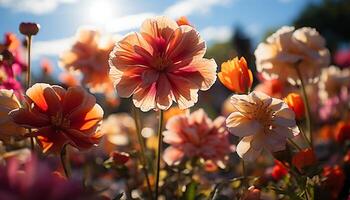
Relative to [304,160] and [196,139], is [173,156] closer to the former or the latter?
[196,139]

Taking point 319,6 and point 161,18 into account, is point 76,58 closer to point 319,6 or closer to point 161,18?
point 161,18

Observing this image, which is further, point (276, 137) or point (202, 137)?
point (202, 137)

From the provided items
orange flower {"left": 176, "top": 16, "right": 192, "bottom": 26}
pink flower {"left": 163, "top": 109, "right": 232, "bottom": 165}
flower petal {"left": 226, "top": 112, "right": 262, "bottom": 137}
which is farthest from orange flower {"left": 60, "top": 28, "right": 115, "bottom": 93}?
flower petal {"left": 226, "top": 112, "right": 262, "bottom": 137}

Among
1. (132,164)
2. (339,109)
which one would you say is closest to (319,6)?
(339,109)

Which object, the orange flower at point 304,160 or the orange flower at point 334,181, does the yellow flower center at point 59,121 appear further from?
the orange flower at point 334,181

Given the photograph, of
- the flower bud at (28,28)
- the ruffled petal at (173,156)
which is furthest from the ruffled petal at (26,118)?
the ruffled petal at (173,156)

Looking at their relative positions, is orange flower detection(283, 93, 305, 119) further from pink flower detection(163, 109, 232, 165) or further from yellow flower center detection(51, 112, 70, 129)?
yellow flower center detection(51, 112, 70, 129)
